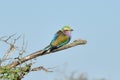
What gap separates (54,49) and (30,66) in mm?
595

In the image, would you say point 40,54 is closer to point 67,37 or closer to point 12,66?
point 12,66

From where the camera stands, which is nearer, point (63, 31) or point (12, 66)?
point (12, 66)

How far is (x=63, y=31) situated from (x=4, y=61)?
63.0 inches

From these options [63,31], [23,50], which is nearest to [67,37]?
[63,31]

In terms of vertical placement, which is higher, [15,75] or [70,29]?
[70,29]

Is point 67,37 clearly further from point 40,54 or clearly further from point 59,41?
point 40,54

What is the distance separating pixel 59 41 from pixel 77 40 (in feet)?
2.16

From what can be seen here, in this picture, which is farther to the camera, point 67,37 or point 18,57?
point 67,37

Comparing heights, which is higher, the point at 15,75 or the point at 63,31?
the point at 63,31

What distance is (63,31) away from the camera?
1069 centimetres

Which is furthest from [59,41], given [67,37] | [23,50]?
[23,50]

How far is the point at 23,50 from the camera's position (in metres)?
9.74

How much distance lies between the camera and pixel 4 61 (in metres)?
9.45

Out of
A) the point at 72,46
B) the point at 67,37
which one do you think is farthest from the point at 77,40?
the point at 67,37
